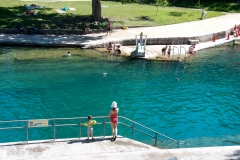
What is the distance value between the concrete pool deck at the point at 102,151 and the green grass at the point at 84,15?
28.0 meters

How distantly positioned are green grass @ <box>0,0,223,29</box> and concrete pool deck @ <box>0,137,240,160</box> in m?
28.0

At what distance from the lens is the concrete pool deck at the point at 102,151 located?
15.4 metres

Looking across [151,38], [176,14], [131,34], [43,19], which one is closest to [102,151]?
[151,38]

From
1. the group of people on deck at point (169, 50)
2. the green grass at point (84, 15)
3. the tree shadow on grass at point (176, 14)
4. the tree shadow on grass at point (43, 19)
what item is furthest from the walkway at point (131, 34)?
the tree shadow on grass at point (176, 14)

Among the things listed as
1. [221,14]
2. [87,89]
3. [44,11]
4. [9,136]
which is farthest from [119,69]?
[221,14]

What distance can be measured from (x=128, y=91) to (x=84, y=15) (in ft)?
75.8

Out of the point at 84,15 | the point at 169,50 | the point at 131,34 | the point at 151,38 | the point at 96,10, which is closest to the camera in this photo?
the point at 169,50

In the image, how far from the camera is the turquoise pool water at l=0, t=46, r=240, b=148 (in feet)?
74.5

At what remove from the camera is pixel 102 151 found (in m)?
15.9

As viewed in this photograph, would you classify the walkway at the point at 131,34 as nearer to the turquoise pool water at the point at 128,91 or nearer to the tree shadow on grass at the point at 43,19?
the turquoise pool water at the point at 128,91

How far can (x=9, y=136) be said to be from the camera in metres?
20.5

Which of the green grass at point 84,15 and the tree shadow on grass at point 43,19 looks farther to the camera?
the green grass at point 84,15

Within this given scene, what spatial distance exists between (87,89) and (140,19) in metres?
23.5

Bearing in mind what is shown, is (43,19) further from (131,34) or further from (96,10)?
(131,34)
